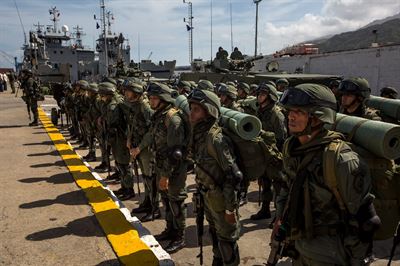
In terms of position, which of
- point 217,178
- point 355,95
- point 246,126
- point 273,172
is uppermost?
point 355,95

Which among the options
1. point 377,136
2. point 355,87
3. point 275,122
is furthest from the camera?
point 275,122

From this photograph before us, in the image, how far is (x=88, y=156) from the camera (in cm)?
1086

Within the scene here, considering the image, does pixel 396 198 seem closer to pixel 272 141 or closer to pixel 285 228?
pixel 285 228

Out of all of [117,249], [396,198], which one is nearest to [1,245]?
[117,249]

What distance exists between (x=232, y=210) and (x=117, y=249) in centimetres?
207

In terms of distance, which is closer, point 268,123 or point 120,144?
point 268,123

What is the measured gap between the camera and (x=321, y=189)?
2.65 metres

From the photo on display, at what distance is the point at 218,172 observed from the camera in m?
3.77

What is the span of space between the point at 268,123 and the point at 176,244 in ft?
9.16

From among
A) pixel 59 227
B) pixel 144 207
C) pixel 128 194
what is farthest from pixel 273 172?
pixel 59 227

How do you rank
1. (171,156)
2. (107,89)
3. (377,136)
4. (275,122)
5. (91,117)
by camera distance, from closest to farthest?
1. (377,136)
2. (171,156)
3. (275,122)
4. (107,89)
5. (91,117)

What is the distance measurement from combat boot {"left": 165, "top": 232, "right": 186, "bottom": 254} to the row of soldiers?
0.01 metres

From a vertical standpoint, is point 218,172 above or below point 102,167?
above

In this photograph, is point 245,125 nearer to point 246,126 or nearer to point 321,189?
point 246,126
